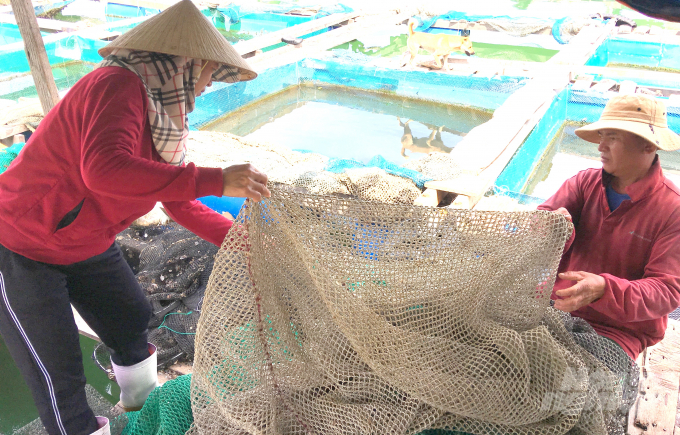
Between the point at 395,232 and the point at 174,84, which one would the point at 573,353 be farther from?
the point at 174,84

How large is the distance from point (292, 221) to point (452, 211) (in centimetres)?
47

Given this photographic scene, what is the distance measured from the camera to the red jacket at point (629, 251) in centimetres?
143

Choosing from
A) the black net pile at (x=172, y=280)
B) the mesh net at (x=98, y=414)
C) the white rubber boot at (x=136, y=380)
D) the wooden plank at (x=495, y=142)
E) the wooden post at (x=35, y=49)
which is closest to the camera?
the mesh net at (x=98, y=414)

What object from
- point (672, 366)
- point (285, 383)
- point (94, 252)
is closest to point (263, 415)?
point (285, 383)

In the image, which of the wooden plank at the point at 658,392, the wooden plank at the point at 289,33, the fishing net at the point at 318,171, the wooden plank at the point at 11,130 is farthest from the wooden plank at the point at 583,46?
the wooden plank at the point at 11,130

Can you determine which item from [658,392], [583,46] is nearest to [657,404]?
[658,392]

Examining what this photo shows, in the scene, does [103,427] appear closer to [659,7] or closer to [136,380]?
[136,380]

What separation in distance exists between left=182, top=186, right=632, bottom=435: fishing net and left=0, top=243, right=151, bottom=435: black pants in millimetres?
406

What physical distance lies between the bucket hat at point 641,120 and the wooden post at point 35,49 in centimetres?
279

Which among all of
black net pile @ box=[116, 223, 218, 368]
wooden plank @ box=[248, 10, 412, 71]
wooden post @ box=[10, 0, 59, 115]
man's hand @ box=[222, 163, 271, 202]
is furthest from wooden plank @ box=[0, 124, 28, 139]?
man's hand @ box=[222, 163, 271, 202]

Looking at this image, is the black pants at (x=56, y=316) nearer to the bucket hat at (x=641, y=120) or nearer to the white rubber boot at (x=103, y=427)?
the white rubber boot at (x=103, y=427)

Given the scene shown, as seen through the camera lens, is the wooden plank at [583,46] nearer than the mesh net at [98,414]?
No

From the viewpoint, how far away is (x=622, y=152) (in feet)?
5.29

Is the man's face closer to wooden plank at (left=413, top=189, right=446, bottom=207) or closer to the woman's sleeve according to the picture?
the woman's sleeve
